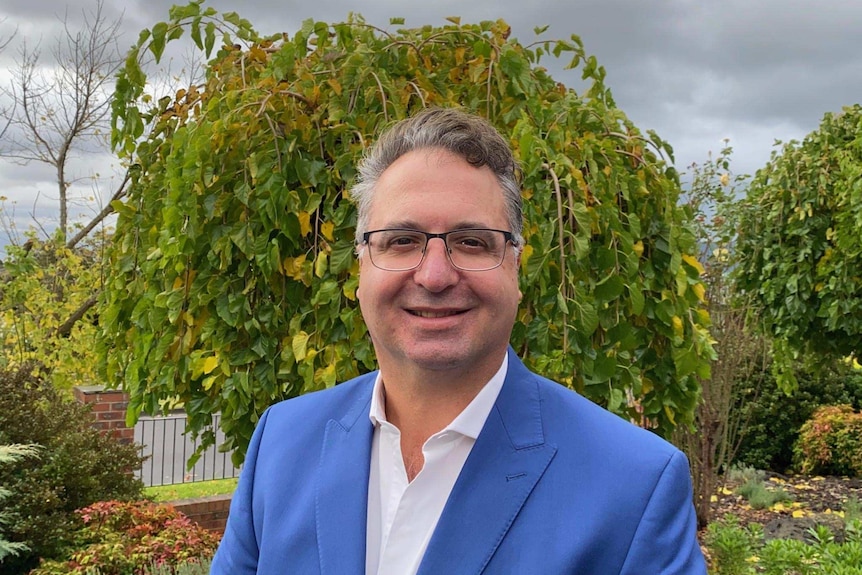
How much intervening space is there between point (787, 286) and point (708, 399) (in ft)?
4.35

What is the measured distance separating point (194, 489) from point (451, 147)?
8.84 m

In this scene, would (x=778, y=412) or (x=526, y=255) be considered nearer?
(x=526, y=255)

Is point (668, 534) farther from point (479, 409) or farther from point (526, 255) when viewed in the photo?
point (526, 255)

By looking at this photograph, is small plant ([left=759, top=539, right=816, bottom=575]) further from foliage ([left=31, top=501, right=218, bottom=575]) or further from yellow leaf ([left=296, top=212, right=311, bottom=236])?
foliage ([left=31, top=501, right=218, bottom=575])

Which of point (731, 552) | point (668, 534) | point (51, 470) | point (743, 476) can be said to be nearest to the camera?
point (668, 534)

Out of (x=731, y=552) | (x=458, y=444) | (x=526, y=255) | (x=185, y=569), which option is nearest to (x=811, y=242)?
(x=731, y=552)

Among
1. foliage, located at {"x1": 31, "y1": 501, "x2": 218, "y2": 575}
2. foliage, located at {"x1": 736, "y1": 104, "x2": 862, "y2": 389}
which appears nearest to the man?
foliage, located at {"x1": 31, "y1": 501, "x2": 218, "y2": 575}

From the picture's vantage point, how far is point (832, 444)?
888cm

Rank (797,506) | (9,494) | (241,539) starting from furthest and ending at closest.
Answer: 1. (797,506)
2. (9,494)
3. (241,539)

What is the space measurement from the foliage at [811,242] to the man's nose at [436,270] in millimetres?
5880

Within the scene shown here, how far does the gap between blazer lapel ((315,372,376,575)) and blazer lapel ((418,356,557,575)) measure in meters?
0.16

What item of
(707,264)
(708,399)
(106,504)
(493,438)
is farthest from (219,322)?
(707,264)

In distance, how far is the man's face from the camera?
4.38ft

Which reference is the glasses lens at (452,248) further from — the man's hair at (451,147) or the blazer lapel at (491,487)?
the blazer lapel at (491,487)
